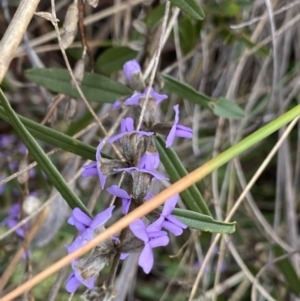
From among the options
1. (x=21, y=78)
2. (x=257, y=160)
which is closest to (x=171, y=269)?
(x=257, y=160)

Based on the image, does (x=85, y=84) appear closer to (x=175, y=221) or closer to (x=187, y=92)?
(x=187, y=92)

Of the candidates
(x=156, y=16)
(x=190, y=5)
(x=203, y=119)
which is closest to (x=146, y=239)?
(x=190, y=5)

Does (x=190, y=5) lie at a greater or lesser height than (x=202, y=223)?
greater

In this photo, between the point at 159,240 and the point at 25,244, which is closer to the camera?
the point at 159,240

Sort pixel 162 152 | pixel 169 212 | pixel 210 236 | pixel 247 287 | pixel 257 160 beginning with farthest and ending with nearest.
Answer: pixel 257 160, pixel 247 287, pixel 210 236, pixel 162 152, pixel 169 212

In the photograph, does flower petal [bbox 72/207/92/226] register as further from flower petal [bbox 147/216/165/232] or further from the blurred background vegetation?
the blurred background vegetation

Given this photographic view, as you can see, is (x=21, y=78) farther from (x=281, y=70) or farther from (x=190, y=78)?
(x=281, y=70)

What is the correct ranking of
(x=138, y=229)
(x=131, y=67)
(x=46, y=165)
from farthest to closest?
1. (x=131, y=67)
2. (x=46, y=165)
3. (x=138, y=229)

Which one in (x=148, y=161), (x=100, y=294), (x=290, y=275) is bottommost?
(x=290, y=275)
